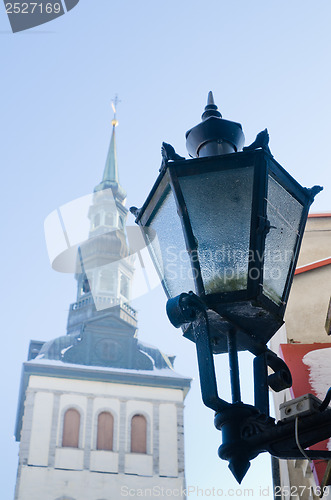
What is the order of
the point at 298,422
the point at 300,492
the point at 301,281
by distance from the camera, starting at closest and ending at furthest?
1. the point at 298,422
2. the point at 300,492
3. the point at 301,281

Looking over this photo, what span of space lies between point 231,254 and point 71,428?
1590 inches

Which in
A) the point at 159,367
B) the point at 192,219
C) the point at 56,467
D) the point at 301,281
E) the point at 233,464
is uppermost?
the point at 159,367

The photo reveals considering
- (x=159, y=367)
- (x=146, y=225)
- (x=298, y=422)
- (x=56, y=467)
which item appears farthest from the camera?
(x=159, y=367)

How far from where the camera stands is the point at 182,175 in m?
2.77

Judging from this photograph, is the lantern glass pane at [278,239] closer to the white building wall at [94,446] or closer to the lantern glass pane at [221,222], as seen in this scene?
the lantern glass pane at [221,222]

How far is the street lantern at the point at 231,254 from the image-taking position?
8.55ft

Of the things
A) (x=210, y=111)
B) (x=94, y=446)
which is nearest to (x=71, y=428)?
(x=94, y=446)

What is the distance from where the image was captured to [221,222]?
273cm

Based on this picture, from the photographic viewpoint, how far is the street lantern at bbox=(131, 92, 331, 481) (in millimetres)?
2605

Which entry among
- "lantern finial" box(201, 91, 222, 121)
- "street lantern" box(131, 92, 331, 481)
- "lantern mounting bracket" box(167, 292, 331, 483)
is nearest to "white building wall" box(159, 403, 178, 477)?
"lantern finial" box(201, 91, 222, 121)

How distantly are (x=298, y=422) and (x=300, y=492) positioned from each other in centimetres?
502

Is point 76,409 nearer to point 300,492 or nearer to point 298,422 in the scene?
point 300,492

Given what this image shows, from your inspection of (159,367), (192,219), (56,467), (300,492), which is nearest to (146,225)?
(192,219)

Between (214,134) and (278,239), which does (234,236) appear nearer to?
(278,239)
